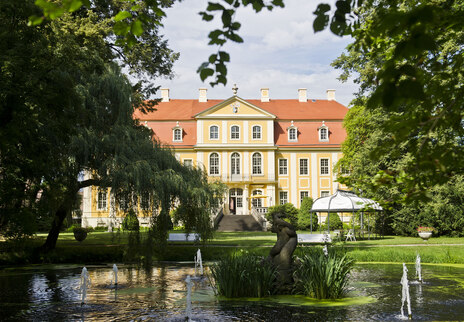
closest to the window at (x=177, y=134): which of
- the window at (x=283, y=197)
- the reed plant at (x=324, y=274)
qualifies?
the window at (x=283, y=197)

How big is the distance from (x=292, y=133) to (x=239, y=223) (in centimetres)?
1155

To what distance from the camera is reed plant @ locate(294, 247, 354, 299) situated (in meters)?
8.22

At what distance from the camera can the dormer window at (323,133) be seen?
42.8m

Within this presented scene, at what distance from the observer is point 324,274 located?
27.2 ft

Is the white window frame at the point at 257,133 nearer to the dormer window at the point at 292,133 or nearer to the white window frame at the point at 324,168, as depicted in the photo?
the dormer window at the point at 292,133

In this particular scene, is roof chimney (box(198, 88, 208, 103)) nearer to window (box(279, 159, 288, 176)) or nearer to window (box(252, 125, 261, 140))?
window (box(252, 125, 261, 140))

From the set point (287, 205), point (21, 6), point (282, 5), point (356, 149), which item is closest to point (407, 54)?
point (282, 5)

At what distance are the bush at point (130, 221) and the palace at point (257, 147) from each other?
26.3m

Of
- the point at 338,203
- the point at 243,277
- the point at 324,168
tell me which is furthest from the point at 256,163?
the point at 243,277

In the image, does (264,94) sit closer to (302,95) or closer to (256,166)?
(302,95)

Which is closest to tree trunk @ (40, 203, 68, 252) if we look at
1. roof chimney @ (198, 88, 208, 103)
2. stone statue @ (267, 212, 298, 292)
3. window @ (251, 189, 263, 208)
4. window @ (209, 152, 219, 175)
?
stone statue @ (267, 212, 298, 292)

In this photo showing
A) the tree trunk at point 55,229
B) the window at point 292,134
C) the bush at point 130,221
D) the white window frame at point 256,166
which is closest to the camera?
the bush at point 130,221

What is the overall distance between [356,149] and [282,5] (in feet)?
96.8

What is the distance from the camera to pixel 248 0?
273 cm
